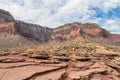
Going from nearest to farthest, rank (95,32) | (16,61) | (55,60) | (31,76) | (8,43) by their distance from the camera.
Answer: (31,76), (16,61), (55,60), (8,43), (95,32)

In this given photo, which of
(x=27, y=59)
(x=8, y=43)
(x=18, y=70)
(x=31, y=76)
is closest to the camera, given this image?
(x=31, y=76)

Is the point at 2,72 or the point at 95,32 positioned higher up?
the point at 95,32

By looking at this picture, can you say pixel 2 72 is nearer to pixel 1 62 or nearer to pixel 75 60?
pixel 1 62

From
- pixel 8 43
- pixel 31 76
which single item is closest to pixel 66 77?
pixel 31 76

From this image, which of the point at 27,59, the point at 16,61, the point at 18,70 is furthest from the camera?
the point at 27,59

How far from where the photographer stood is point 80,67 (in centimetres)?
1509

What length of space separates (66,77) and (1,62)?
3.90 metres

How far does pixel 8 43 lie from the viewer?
144250 mm

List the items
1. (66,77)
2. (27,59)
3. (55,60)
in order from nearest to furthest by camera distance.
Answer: (66,77) < (27,59) < (55,60)

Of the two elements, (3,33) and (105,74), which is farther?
(3,33)

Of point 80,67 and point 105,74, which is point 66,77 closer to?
point 80,67

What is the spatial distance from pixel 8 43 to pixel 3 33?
1433 inches

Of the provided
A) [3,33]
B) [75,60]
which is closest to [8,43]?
[3,33]

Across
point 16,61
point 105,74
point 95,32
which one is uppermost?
point 95,32
